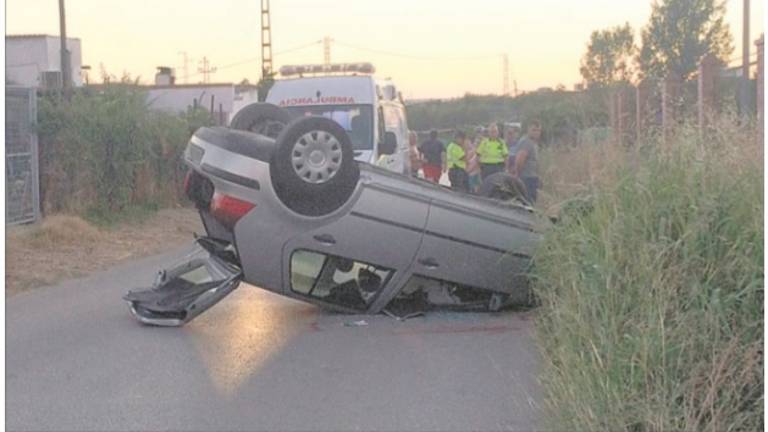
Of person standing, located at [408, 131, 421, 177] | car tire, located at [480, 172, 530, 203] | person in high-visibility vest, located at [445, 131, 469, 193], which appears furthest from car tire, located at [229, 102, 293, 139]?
person standing, located at [408, 131, 421, 177]

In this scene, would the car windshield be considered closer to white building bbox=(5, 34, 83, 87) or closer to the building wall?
white building bbox=(5, 34, 83, 87)

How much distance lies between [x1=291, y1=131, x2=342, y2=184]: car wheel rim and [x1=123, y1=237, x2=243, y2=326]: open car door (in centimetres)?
102

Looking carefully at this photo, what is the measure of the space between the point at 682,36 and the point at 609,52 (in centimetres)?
793

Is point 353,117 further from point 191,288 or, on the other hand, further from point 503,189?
point 191,288

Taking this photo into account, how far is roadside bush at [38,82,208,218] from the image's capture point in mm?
16891

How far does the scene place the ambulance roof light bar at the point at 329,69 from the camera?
20.7 meters

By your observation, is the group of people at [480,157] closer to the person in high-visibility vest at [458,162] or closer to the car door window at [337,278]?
the person in high-visibility vest at [458,162]

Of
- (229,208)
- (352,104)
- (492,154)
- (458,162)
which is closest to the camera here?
(229,208)

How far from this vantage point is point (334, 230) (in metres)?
8.45

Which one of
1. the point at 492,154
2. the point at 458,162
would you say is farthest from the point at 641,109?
the point at 458,162

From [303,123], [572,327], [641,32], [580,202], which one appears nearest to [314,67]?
[641,32]

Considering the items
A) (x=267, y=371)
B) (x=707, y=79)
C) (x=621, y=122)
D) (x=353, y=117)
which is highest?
(x=707, y=79)

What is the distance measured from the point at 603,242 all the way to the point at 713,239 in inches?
24.5

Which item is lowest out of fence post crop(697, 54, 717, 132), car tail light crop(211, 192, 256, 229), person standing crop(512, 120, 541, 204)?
car tail light crop(211, 192, 256, 229)
